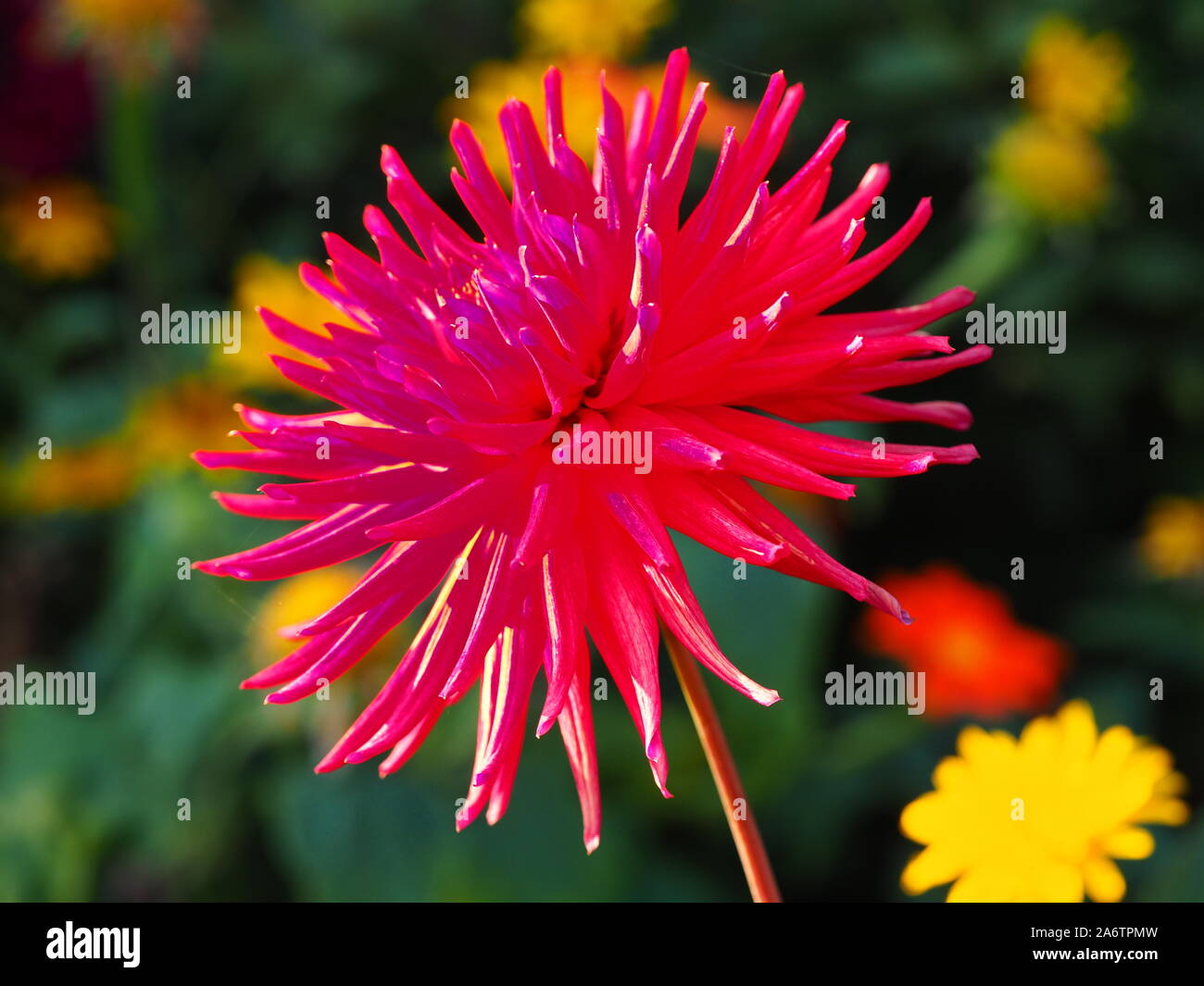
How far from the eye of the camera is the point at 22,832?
4.55 feet

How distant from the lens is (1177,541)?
1.63 m

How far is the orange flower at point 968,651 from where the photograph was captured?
1.42m

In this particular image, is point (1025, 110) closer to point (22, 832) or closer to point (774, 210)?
point (774, 210)

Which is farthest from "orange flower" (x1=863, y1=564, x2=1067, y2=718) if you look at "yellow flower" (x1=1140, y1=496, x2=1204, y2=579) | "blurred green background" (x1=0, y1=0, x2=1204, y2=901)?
→ "yellow flower" (x1=1140, y1=496, x2=1204, y2=579)

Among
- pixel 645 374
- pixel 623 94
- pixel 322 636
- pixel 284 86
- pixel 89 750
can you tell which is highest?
pixel 284 86

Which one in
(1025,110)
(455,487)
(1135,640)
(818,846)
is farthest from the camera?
(1025,110)

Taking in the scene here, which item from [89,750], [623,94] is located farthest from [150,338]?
[623,94]

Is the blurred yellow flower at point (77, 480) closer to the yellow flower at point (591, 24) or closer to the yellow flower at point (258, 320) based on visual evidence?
the yellow flower at point (258, 320)

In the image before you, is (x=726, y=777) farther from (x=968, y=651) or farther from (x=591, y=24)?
(x=591, y=24)

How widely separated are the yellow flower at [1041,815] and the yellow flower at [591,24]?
1.25 metres

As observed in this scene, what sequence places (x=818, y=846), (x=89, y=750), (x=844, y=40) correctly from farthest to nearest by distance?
1. (x=844, y=40)
2. (x=89, y=750)
3. (x=818, y=846)

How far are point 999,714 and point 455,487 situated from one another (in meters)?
1.05

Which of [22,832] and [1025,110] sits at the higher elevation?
[1025,110]

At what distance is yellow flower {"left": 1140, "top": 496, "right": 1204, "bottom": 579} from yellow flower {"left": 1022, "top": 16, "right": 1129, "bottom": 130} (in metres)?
0.55
